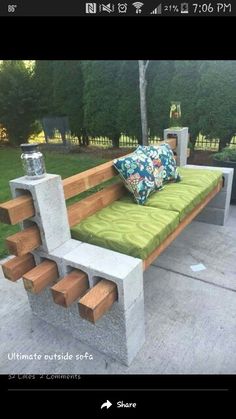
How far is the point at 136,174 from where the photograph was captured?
262 centimetres

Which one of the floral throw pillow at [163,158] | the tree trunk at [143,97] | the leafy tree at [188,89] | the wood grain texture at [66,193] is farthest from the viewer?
the tree trunk at [143,97]

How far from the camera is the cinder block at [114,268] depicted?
1.70 metres

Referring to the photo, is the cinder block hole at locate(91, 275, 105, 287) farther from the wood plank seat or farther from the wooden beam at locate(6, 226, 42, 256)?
the wooden beam at locate(6, 226, 42, 256)

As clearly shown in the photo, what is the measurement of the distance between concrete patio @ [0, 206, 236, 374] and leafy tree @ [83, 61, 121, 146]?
17.7 feet

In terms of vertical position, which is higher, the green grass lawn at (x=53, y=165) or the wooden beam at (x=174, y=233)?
the wooden beam at (x=174, y=233)

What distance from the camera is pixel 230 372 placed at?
1851 millimetres

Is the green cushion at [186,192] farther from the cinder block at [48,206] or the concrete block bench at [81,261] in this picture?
the cinder block at [48,206]

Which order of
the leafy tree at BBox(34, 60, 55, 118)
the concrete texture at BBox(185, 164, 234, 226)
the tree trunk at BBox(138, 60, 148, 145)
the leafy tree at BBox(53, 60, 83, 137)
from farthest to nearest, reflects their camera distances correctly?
the leafy tree at BBox(34, 60, 55, 118) → the leafy tree at BBox(53, 60, 83, 137) → the tree trunk at BBox(138, 60, 148, 145) → the concrete texture at BBox(185, 164, 234, 226)

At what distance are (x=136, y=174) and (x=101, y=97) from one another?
5.55 meters

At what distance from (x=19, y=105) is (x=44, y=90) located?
0.88 metres

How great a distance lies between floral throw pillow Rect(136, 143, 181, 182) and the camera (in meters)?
2.88

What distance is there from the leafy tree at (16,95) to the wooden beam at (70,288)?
26.8 feet

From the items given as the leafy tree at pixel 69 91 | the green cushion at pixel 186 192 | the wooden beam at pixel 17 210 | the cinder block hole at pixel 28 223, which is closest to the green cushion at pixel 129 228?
the green cushion at pixel 186 192
